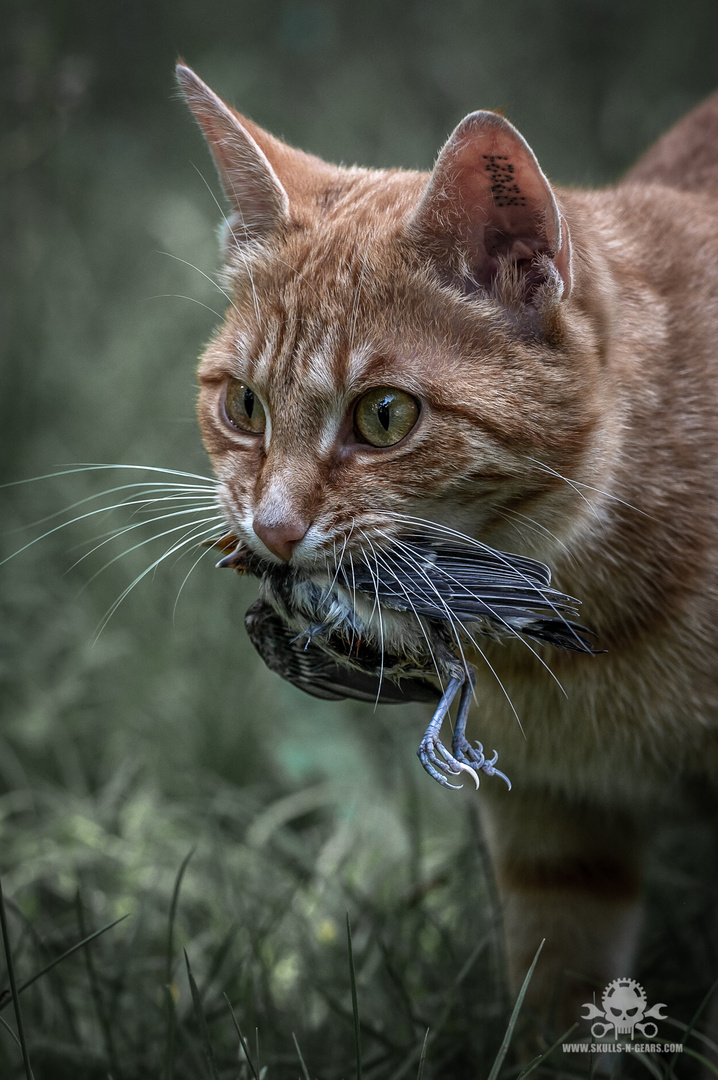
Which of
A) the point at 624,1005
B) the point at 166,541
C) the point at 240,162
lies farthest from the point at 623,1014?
the point at 166,541

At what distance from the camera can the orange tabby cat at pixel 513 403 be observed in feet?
4.45

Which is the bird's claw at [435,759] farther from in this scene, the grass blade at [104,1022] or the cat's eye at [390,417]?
the grass blade at [104,1022]

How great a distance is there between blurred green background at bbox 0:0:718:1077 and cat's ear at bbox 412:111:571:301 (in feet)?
1.41

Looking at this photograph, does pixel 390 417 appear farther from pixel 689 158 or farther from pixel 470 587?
pixel 689 158

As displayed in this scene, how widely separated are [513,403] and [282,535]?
390mm

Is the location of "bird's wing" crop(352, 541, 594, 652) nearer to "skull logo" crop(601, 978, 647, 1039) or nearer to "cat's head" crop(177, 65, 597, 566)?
"cat's head" crop(177, 65, 597, 566)

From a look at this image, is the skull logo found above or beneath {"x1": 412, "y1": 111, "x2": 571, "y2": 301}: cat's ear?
beneath

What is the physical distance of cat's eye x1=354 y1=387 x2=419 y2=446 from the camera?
1376 millimetres

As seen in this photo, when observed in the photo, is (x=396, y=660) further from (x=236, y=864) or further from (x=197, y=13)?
(x=197, y=13)

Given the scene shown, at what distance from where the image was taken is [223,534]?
5.08 feet

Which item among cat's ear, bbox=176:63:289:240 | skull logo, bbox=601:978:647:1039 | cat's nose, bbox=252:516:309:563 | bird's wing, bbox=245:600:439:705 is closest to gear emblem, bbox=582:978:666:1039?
skull logo, bbox=601:978:647:1039

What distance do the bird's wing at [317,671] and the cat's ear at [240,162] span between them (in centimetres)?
73

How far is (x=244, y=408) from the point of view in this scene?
1.58 metres

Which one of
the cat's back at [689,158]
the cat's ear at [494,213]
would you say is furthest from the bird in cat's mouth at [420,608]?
the cat's back at [689,158]
